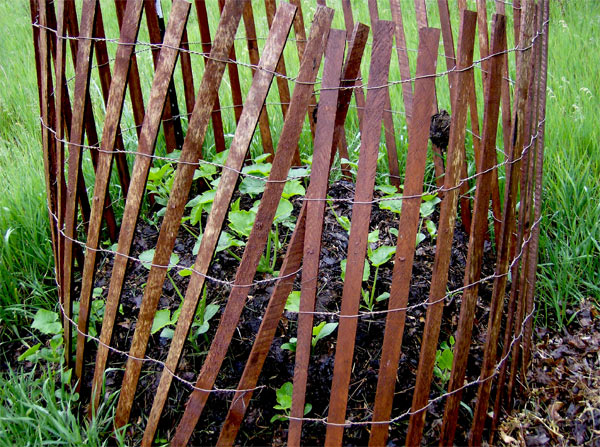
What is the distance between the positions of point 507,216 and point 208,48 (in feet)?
5.61

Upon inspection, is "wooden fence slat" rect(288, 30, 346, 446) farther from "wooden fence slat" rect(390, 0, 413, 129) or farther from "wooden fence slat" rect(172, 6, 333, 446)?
"wooden fence slat" rect(390, 0, 413, 129)

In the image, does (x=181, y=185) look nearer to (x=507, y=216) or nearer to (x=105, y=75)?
(x=507, y=216)

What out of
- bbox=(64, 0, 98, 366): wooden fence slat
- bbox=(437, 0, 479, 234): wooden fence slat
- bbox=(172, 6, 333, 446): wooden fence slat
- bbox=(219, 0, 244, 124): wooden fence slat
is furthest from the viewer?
bbox=(219, 0, 244, 124): wooden fence slat

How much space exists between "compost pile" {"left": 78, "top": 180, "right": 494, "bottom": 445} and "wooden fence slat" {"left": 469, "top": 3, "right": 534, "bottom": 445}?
21 cm

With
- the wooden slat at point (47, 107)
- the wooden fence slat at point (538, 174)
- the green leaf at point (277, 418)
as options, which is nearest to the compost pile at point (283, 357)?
the green leaf at point (277, 418)

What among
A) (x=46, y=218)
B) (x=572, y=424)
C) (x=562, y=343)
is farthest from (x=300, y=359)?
(x=46, y=218)

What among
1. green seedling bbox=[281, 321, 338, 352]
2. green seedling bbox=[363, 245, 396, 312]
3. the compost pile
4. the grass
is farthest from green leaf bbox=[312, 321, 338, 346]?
the grass

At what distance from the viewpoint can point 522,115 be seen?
1868mm

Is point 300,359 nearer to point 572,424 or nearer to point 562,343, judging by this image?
point 572,424

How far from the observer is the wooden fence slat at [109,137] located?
182cm

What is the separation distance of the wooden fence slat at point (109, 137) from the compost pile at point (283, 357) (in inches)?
14.2

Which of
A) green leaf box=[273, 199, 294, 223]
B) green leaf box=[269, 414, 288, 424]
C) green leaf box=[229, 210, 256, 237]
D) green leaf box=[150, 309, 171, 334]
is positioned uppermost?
green leaf box=[273, 199, 294, 223]

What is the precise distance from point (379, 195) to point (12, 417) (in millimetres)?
1911

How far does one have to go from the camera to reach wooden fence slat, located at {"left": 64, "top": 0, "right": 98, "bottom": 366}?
1.94 metres
